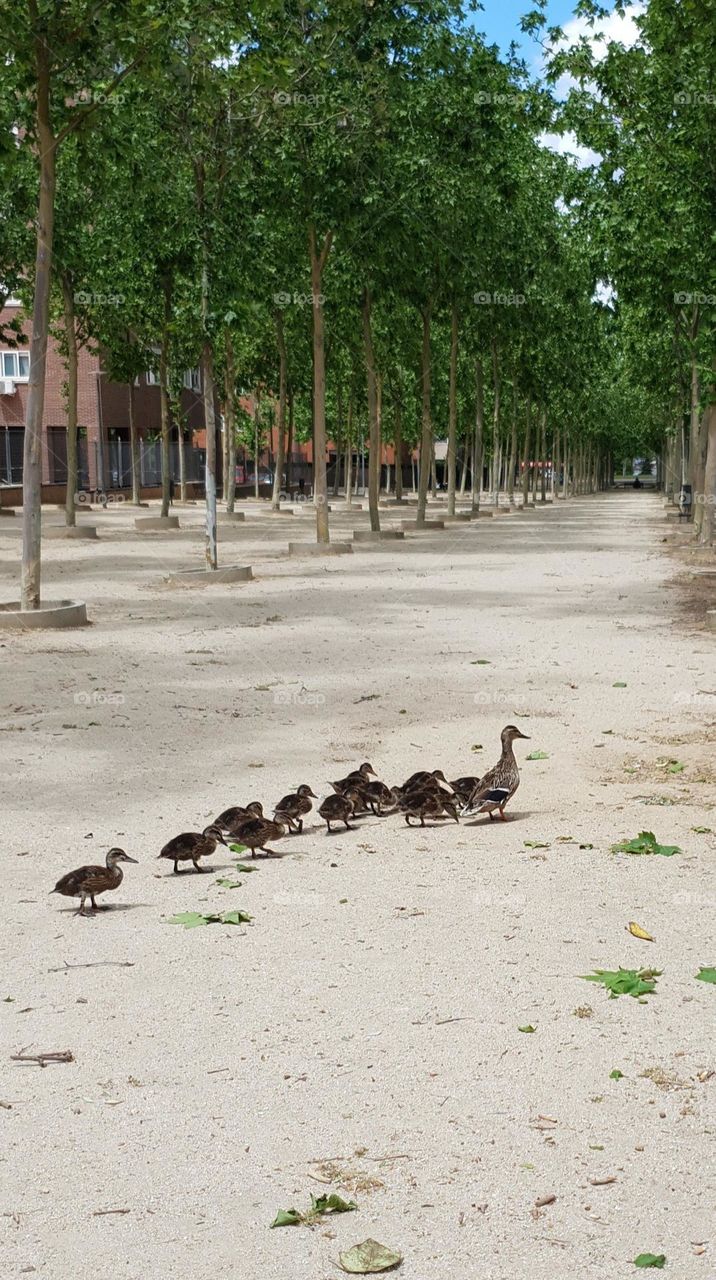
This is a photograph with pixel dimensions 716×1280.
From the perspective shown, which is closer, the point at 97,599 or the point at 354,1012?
the point at 354,1012

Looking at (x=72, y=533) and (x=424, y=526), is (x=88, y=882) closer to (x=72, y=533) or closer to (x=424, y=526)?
(x=72, y=533)

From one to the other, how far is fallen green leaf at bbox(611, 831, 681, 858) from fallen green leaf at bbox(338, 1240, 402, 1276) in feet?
15.1

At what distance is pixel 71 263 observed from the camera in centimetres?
3847

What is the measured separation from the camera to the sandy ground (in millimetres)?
4555

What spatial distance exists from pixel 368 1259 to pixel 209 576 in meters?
23.6

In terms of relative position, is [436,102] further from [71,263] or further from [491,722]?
[491,722]

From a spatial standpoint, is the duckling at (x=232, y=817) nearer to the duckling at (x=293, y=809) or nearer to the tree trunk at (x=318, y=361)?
the duckling at (x=293, y=809)

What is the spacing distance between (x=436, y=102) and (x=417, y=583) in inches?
539

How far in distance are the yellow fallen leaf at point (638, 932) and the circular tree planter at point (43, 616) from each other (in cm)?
1392

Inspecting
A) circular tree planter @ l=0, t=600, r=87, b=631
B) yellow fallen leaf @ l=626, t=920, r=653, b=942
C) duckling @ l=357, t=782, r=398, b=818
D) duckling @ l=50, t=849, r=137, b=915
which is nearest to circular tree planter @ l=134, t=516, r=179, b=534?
circular tree planter @ l=0, t=600, r=87, b=631

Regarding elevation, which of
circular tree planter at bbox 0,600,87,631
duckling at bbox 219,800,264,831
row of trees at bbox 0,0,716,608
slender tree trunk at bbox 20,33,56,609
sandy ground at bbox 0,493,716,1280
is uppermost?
row of trees at bbox 0,0,716,608

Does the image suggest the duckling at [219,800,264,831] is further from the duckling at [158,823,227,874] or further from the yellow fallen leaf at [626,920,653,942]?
the yellow fallen leaf at [626,920,653,942]

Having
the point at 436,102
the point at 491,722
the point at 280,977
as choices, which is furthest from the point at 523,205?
the point at 280,977

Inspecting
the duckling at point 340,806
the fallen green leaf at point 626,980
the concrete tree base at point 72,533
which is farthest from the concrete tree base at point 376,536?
the fallen green leaf at point 626,980
